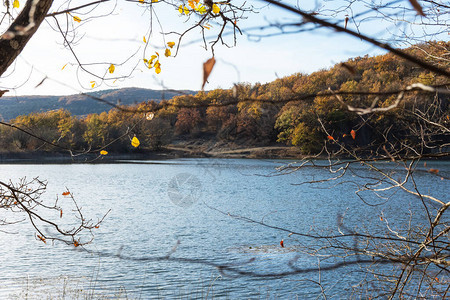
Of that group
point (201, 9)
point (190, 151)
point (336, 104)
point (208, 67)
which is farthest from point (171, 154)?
point (208, 67)

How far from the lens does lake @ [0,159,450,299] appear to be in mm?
9195

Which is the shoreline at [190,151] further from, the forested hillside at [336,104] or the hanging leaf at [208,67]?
the hanging leaf at [208,67]

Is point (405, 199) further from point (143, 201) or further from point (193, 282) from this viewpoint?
point (193, 282)

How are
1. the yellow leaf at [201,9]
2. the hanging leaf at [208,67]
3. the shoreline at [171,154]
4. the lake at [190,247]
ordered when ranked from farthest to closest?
the shoreline at [171,154]
the lake at [190,247]
the yellow leaf at [201,9]
the hanging leaf at [208,67]

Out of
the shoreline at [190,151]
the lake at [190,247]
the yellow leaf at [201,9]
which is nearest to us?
the yellow leaf at [201,9]

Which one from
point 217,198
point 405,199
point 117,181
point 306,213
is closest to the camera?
point 306,213

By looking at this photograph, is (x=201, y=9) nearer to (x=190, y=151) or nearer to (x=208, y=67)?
(x=208, y=67)

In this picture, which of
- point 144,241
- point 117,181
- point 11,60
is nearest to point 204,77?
→ point 11,60

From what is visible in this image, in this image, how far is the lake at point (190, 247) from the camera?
9195mm

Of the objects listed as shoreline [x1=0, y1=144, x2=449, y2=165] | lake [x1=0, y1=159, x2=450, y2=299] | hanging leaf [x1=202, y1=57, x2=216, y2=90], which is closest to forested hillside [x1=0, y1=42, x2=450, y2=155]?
hanging leaf [x1=202, y1=57, x2=216, y2=90]

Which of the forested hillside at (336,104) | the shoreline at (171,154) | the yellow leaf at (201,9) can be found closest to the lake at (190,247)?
the forested hillside at (336,104)

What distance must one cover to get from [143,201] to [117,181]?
36.3 feet

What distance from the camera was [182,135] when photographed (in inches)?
2336

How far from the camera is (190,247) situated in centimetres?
1303
